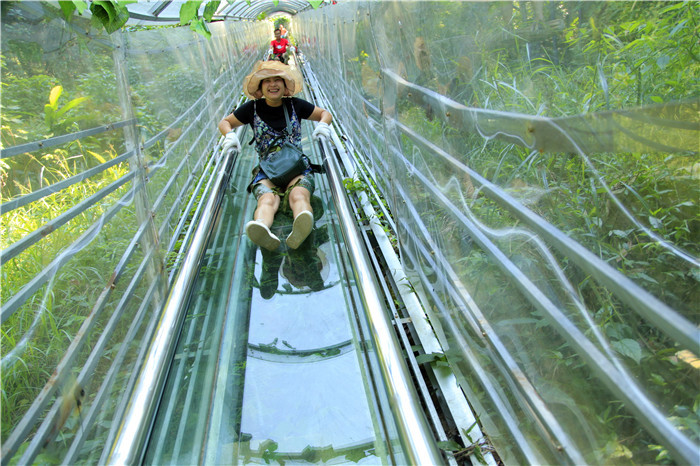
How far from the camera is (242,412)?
1.90 m

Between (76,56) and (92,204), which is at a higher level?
(76,56)

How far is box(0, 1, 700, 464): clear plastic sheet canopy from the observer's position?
0.86 m

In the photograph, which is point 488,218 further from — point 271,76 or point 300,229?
point 271,76

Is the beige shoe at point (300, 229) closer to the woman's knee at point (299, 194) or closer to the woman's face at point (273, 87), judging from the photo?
the woman's knee at point (299, 194)

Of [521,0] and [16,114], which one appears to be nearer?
[521,0]

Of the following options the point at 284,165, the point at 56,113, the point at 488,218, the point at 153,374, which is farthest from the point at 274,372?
the point at 284,165

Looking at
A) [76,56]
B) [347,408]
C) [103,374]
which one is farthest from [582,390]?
[76,56]

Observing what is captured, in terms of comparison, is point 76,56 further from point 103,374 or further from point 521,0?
point 521,0

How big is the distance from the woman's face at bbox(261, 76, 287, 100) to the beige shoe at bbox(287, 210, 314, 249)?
4.19 ft

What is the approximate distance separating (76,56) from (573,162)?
192cm

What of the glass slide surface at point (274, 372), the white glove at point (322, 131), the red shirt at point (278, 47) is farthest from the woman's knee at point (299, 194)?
the red shirt at point (278, 47)

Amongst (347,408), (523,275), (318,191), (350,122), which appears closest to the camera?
(523,275)

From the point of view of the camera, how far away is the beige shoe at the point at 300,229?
2957 mm

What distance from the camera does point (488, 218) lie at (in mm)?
1470
